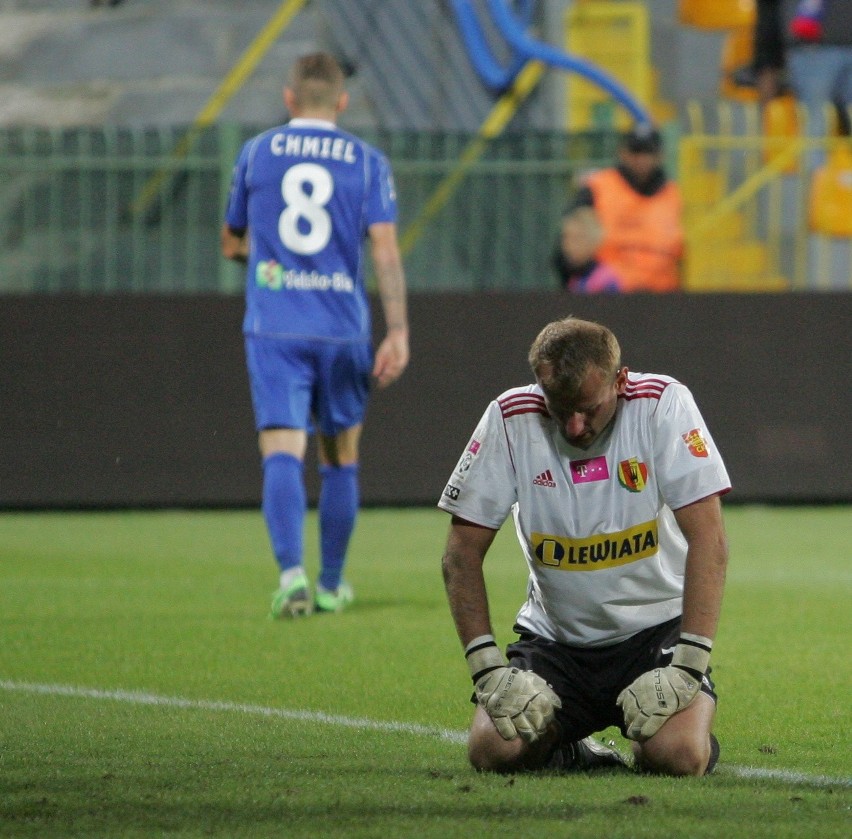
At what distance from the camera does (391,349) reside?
25.6 feet

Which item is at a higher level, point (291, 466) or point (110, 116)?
point (110, 116)

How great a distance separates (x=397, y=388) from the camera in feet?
41.7

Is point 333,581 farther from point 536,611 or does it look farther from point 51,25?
point 51,25

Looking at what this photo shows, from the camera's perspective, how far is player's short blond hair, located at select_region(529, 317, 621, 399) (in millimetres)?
4340

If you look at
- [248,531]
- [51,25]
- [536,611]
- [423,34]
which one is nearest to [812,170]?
[423,34]

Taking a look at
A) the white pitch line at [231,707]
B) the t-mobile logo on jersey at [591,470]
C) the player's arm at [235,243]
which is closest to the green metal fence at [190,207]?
the player's arm at [235,243]

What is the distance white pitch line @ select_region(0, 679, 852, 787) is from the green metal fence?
22.7ft

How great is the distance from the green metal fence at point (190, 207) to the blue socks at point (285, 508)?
5111 mm

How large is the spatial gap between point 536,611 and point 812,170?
996 centimetres

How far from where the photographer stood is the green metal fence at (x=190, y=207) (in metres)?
13.0

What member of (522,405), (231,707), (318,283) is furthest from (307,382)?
(522,405)

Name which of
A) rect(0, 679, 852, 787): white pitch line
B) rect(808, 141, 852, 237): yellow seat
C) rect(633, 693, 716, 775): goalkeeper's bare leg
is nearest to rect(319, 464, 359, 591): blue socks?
rect(0, 679, 852, 787): white pitch line

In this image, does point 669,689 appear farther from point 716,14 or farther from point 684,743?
point 716,14

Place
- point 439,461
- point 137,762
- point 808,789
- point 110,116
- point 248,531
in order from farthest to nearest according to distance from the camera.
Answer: point 110,116 → point 439,461 → point 248,531 → point 137,762 → point 808,789
